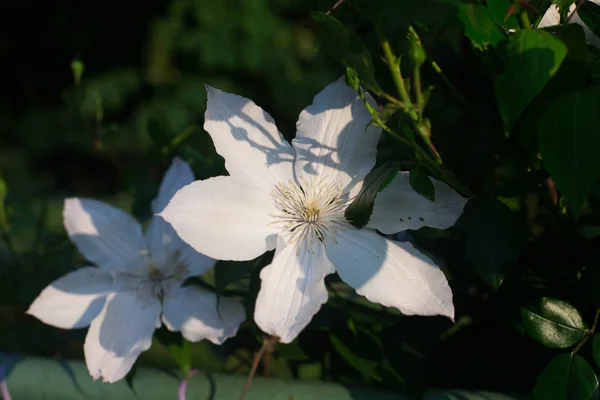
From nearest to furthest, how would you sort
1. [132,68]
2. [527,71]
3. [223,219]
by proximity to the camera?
[527,71] → [223,219] → [132,68]

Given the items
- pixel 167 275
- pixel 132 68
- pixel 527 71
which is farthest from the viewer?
pixel 132 68

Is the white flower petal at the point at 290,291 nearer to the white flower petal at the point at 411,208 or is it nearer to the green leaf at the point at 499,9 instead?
the white flower petal at the point at 411,208

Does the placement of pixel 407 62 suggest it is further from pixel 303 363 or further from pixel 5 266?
pixel 5 266

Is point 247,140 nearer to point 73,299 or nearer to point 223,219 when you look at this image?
point 223,219

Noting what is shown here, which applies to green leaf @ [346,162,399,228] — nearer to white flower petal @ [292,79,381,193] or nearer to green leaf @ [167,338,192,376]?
white flower petal @ [292,79,381,193]

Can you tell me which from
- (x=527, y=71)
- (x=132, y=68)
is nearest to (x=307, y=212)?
(x=527, y=71)

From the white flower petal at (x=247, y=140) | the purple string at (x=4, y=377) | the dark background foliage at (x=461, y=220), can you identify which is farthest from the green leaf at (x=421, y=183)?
the purple string at (x=4, y=377)

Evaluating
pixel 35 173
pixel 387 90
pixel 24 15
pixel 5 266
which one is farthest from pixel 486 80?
pixel 24 15
